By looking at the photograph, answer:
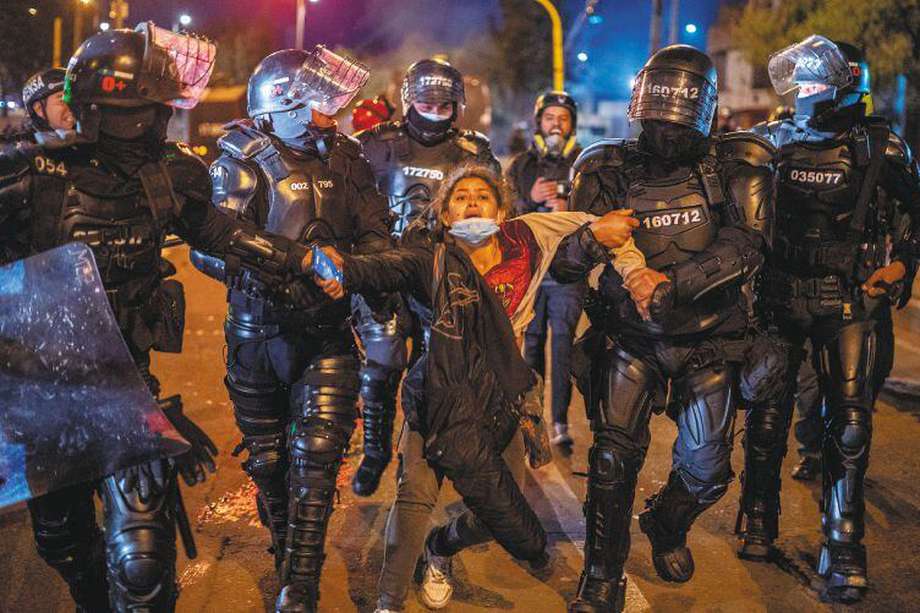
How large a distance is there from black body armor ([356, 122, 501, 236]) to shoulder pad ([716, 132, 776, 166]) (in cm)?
197

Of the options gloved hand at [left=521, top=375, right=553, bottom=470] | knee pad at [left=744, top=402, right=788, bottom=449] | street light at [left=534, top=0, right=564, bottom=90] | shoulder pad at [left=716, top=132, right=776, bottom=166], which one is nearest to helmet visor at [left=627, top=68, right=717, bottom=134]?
shoulder pad at [left=716, top=132, right=776, bottom=166]

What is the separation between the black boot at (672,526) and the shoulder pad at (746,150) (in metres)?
1.38

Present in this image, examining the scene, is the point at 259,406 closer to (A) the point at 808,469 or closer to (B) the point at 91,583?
(B) the point at 91,583

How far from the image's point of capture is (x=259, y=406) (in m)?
4.47

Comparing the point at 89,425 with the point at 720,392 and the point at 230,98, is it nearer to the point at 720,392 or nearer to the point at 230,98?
the point at 720,392

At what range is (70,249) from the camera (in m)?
3.25

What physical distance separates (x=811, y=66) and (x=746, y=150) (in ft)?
3.02

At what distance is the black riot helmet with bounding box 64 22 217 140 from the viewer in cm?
347

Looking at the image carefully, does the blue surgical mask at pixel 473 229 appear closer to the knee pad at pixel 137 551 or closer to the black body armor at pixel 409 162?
the knee pad at pixel 137 551

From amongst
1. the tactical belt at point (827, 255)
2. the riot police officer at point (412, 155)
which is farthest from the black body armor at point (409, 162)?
the tactical belt at point (827, 255)

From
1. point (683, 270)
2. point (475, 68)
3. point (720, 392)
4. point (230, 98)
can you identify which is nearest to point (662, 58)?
point (683, 270)

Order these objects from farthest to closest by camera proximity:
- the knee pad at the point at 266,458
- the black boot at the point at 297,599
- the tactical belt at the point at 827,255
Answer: the tactical belt at the point at 827,255 → the knee pad at the point at 266,458 → the black boot at the point at 297,599

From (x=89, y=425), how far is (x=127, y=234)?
0.69m

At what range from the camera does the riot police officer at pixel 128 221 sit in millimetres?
3428
